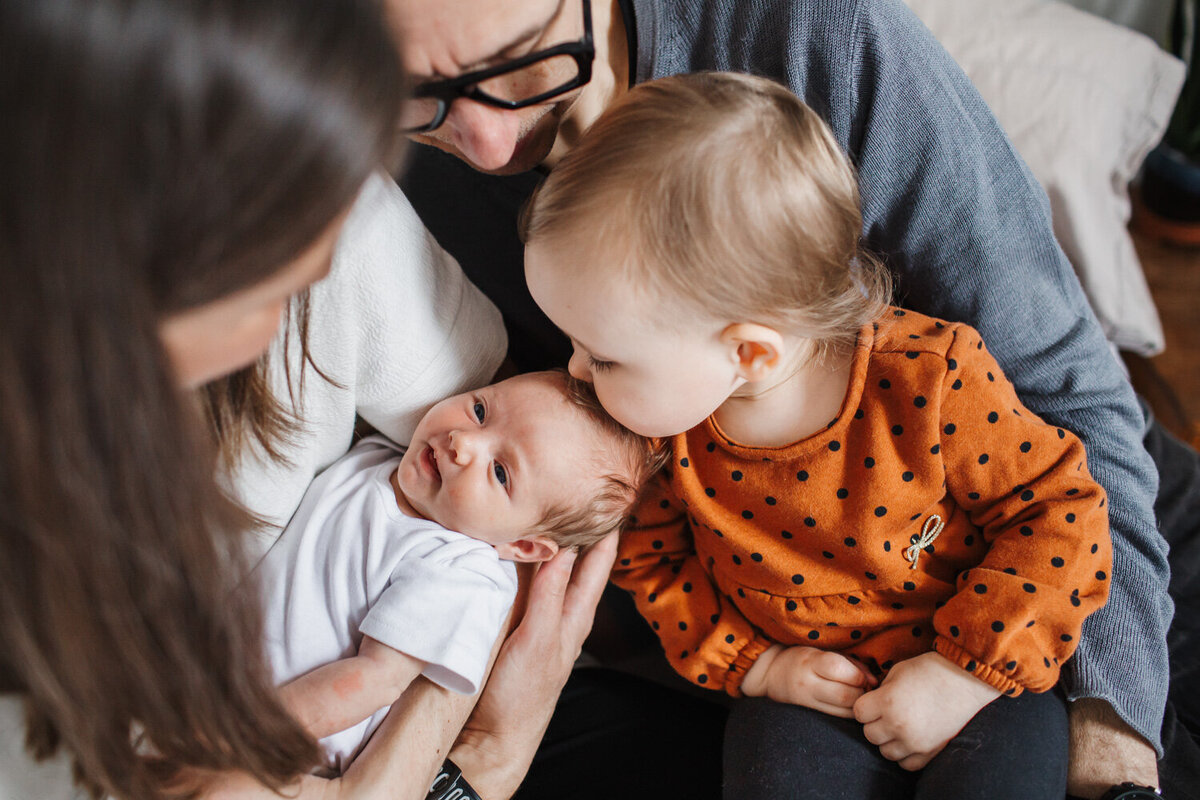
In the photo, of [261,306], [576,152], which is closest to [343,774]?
[261,306]

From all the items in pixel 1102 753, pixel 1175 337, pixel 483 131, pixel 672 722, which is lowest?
pixel 1175 337

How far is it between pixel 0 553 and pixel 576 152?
599 mm

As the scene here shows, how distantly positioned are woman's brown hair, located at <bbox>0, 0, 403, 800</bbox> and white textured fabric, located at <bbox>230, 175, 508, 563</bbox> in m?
0.34

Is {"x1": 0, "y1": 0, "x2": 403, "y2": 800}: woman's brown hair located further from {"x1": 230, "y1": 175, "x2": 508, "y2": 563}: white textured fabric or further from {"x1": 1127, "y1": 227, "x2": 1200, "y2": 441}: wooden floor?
{"x1": 1127, "y1": 227, "x2": 1200, "y2": 441}: wooden floor

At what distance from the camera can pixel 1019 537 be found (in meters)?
0.96

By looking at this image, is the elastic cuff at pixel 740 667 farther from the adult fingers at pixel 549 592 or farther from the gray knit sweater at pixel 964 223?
the gray knit sweater at pixel 964 223

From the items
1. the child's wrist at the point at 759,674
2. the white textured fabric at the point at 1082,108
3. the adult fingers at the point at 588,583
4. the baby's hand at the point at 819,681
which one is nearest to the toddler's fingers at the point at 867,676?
the baby's hand at the point at 819,681

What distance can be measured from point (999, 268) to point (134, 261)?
2.93 ft

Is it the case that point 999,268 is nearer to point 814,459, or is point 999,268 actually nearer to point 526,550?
point 814,459

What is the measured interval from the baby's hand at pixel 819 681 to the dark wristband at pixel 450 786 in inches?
16.0

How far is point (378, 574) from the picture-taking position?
106 centimetres

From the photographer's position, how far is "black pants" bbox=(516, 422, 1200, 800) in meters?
1.18

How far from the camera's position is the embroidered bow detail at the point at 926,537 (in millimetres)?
1015

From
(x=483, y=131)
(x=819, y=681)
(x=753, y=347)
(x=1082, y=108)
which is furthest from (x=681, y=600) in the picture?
(x=1082, y=108)
